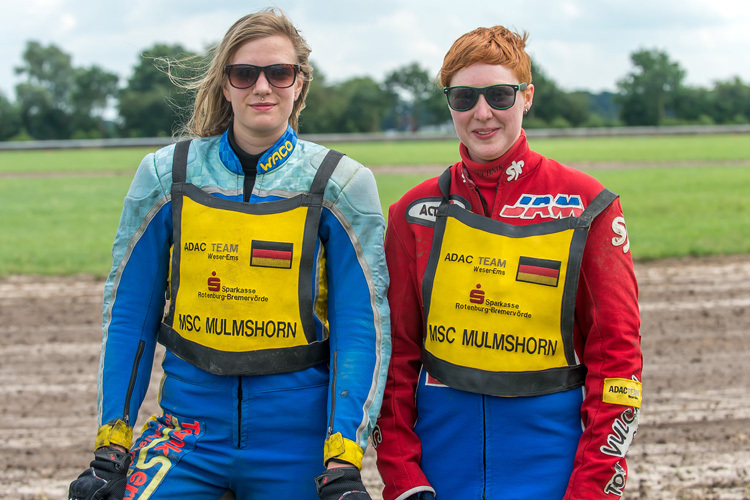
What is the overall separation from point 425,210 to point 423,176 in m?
19.0

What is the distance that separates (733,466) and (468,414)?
2.51 meters

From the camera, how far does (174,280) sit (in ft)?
8.17

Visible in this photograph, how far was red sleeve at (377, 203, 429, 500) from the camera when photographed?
240 centimetres

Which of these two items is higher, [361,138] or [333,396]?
[361,138]

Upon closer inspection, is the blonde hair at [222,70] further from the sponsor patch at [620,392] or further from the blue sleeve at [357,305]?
the sponsor patch at [620,392]

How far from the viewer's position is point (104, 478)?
7.34 feet

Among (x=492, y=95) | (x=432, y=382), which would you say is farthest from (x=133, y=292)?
(x=492, y=95)

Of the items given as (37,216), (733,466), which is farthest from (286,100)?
(37,216)

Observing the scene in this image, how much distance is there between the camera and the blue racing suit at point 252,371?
2.36m

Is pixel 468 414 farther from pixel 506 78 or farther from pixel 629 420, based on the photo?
pixel 506 78

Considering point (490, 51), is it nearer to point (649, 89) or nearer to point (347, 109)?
point (347, 109)

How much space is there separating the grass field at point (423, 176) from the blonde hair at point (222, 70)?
6904mm

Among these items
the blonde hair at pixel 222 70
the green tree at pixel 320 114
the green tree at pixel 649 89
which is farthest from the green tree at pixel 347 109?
the blonde hair at pixel 222 70

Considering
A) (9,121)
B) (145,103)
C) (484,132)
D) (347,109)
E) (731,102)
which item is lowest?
(484,132)
